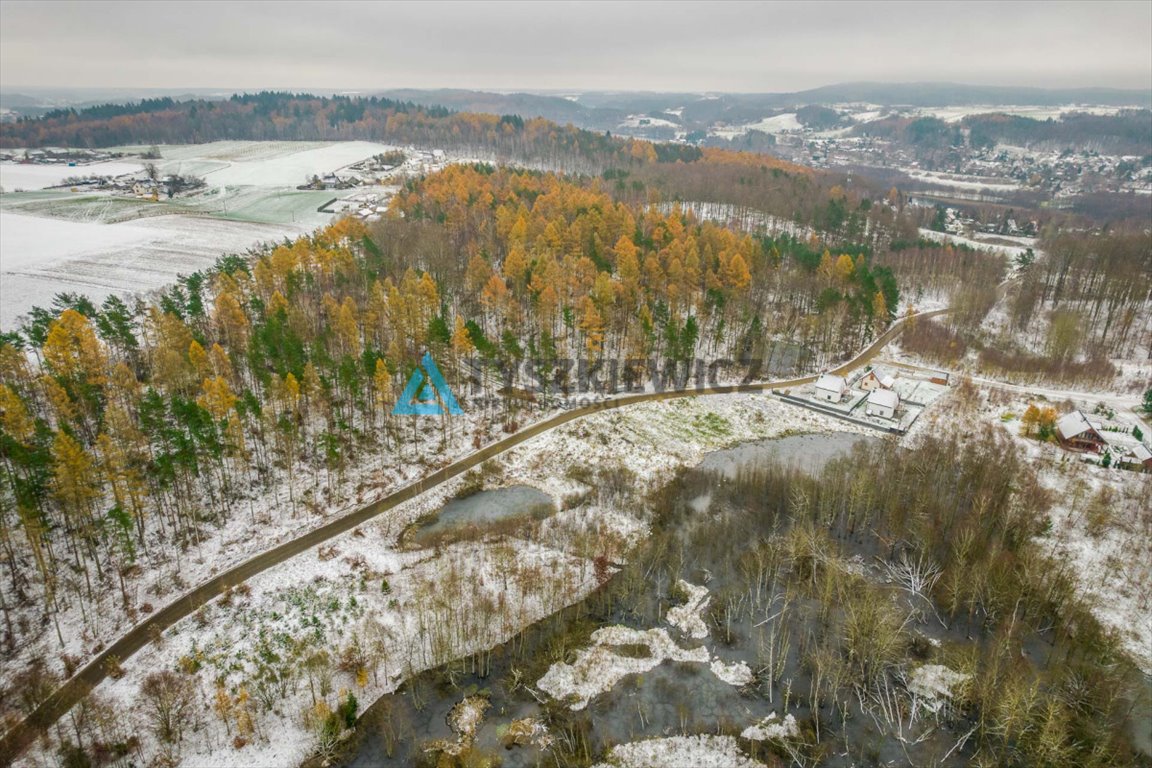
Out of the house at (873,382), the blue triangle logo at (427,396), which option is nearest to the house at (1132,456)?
the house at (873,382)

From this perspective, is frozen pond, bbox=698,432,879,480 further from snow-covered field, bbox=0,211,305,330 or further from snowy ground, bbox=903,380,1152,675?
snow-covered field, bbox=0,211,305,330

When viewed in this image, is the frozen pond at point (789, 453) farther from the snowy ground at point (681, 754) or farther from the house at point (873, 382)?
the snowy ground at point (681, 754)

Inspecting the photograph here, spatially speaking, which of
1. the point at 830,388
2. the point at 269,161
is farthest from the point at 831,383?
the point at 269,161

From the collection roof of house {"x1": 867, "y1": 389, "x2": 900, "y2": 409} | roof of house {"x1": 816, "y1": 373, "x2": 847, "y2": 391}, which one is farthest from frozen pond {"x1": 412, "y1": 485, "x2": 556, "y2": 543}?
roof of house {"x1": 867, "y1": 389, "x2": 900, "y2": 409}

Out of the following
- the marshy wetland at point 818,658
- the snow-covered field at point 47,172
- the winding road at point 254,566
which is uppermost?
the snow-covered field at point 47,172

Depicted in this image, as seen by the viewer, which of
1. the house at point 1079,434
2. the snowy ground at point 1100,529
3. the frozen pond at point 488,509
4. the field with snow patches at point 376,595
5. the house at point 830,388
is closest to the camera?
the field with snow patches at point 376,595

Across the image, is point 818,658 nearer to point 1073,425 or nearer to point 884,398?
point 884,398

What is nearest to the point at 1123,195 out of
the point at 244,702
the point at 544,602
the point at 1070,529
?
the point at 1070,529

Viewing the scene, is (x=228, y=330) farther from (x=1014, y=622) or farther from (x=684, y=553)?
(x=1014, y=622)
